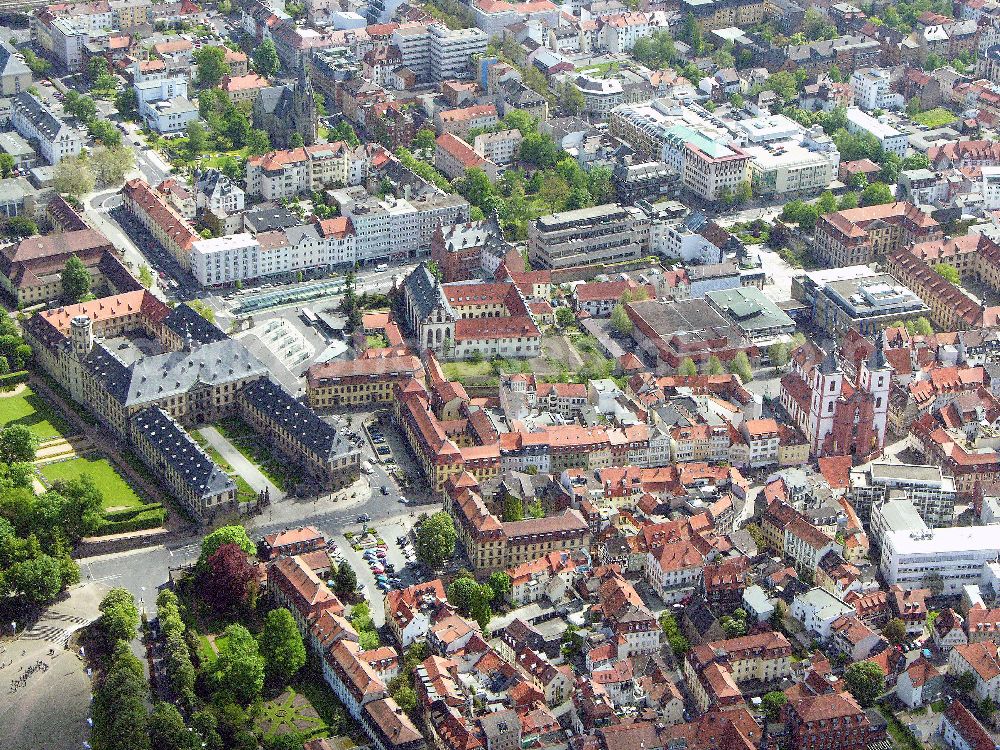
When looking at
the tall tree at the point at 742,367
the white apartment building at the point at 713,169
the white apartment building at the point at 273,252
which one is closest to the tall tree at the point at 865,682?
the tall tree at the point at 742,367

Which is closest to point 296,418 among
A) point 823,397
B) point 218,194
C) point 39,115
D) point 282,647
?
point 282,647

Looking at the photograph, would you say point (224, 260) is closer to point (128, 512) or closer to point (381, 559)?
point (128, 512)

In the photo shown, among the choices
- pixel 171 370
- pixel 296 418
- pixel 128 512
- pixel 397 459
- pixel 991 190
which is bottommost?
pixel 991 190

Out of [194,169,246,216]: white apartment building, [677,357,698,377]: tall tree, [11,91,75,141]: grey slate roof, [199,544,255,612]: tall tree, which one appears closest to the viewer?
[199,544,255,612]: tall tree

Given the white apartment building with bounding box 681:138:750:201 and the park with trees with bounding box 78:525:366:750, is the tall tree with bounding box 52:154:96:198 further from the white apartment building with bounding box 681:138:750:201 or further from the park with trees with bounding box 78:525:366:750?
the park with trees with bounding box 78:525:366:750

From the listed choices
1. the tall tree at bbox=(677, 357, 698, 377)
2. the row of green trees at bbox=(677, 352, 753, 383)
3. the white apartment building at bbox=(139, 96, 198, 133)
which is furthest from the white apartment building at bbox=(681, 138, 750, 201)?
the white apartment building at bbox=(139, 96, 198, 133)

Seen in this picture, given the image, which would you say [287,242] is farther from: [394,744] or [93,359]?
[394,744]

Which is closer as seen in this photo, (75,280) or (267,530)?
(267,530)
